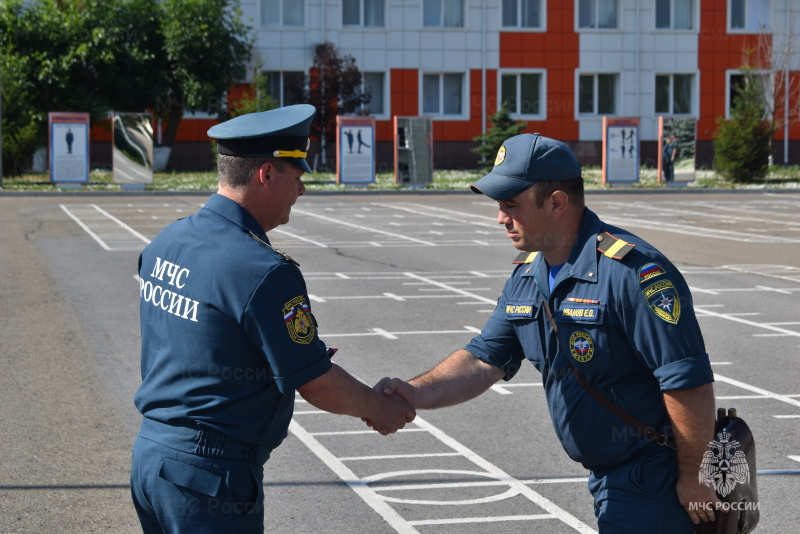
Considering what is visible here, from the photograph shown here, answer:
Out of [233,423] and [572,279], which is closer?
[233,423]

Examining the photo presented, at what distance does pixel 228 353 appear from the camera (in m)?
3.45

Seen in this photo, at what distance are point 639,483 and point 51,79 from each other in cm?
4109

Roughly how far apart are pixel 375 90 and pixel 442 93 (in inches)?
112

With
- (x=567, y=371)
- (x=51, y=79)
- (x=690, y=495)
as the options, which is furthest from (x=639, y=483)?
(x=51, y=79)

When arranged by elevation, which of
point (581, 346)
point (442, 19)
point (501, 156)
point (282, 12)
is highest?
point (282, 12)

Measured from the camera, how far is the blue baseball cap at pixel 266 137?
3572 mm

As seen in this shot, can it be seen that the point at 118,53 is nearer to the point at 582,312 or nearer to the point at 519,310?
the point at 519,310

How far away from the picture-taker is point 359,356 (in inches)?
410

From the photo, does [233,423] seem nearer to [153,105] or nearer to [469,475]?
[469,475]

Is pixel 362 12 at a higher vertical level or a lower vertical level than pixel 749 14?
lower

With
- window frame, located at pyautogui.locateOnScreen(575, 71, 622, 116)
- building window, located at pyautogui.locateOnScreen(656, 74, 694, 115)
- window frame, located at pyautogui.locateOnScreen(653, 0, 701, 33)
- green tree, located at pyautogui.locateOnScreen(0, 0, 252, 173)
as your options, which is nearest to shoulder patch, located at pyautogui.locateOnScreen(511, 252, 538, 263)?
green tree, located at pyautogui.locateOnScreen(0, 0, 252, 173)

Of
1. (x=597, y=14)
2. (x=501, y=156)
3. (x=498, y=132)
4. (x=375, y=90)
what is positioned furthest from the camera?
(x=597, y=14)

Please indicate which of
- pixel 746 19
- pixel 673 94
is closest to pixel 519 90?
pixel 673 94

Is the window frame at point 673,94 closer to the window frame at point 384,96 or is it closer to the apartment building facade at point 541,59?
the apartment building facade at point 541,59
